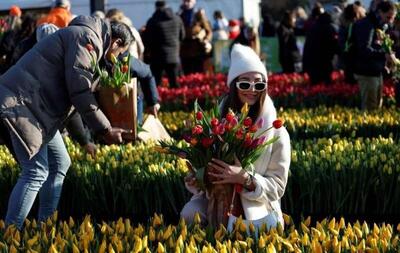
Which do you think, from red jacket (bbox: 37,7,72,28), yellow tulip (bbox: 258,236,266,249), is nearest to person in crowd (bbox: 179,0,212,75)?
red jacket (bbox: 37,7,72,28)

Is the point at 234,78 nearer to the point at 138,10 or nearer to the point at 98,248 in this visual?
the point at 98,248

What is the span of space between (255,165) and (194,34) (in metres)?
11.3

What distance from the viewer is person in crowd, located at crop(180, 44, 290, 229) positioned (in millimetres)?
4359

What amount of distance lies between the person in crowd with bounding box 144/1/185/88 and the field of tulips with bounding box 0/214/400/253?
902 centimetres

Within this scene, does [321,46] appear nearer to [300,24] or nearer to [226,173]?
[300,24]

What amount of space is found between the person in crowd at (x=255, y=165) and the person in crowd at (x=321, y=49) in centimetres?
759

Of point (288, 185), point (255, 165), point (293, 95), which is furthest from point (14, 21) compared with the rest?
point (255, 165)

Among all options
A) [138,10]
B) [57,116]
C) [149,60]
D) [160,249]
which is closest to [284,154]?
[160,249]

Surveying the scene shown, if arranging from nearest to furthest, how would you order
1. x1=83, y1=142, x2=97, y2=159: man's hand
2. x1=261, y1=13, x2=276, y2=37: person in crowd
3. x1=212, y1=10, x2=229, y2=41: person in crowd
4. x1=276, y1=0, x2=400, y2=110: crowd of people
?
x1=83, y1=142, x2=97, y2=159: man's hand < x1=276, y1=0, x2=400, y2=110: crowd of people < x1=212, y1=10, x2=229, y2=41: person in crowd < x1=261, y1=13, x2=276, y2=37: person in crowd

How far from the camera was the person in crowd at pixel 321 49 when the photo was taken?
12227 mm

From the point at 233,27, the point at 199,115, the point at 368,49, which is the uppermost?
the point at 199,115

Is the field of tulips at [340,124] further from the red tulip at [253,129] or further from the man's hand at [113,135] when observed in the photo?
the red tulip at [253,129]

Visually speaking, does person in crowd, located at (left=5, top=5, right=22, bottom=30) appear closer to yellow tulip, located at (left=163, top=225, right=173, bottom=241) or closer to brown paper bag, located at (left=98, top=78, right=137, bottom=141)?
brown paper bag, located at (left=98, top=78, right=137, bottom=141)

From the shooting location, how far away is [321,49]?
40.5 feet
